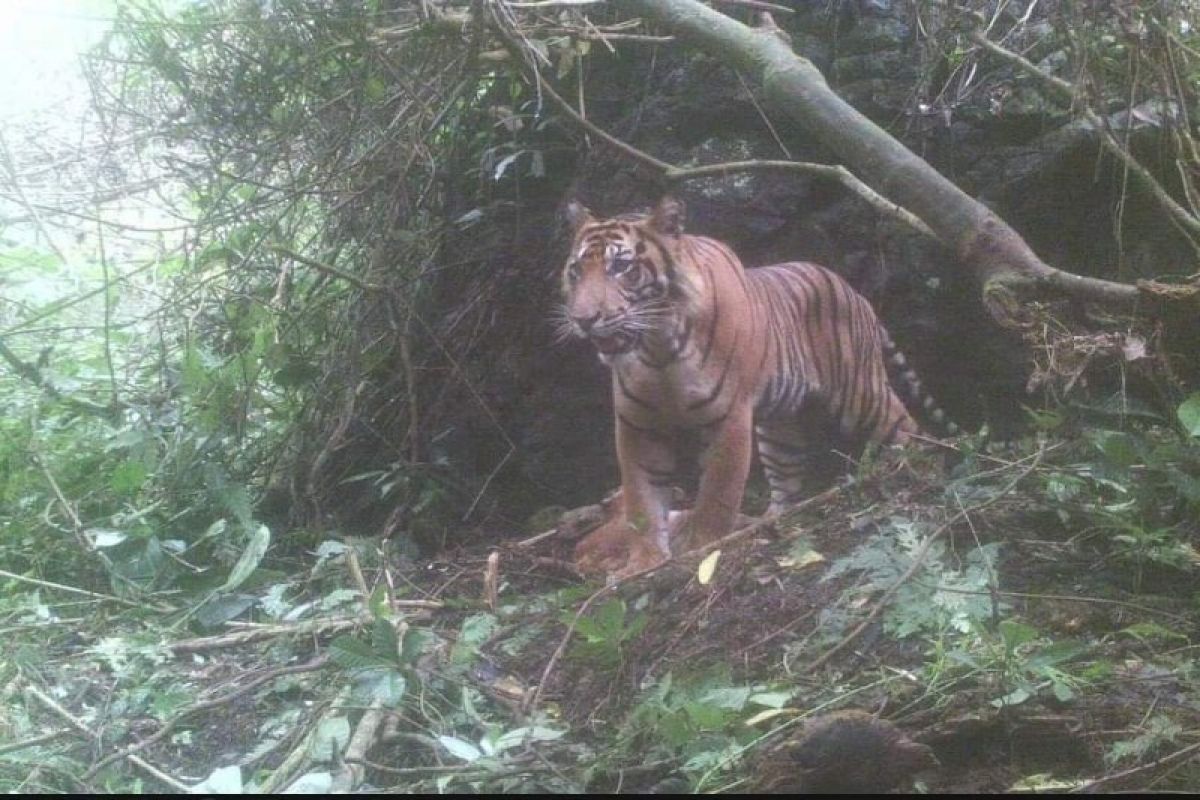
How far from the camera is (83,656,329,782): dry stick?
7.45ft

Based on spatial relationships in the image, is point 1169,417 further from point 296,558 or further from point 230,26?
point 230,26

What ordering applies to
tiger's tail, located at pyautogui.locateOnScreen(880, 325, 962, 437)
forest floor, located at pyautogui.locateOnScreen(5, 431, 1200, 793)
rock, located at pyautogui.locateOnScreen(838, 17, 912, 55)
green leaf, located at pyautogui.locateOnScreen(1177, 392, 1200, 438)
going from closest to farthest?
1. forest floor, located at pyautogui.locateOnScreen(5, 431, 1200, 793)
2. green leaf, located at pyautogui.locateOnScreen(1177, 392, 1200, 438)
3. tiger's tail, located at pyautogui.locateOnScreen(880, 325, 962, 437)
4. rock, located at pyautogui.locateOnScreen(838, 17, 912, 55)

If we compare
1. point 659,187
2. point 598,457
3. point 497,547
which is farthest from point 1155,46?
point 497,547

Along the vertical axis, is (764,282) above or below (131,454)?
above

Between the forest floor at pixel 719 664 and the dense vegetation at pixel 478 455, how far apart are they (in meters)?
0.01

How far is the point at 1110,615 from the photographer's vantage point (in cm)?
244

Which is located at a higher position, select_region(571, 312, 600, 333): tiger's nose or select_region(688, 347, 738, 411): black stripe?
select_region(571, 312, 600, 333): tiger's nose

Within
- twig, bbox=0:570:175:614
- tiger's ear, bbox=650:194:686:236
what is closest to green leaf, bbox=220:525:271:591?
twig, bbox=0:570:175:614

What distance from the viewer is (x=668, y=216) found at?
3.28m

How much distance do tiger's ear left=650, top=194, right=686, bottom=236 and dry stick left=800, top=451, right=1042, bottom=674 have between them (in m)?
1.10

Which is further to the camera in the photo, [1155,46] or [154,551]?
[154,551]

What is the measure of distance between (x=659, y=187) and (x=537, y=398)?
2.49ft

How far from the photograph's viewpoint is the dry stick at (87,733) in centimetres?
212

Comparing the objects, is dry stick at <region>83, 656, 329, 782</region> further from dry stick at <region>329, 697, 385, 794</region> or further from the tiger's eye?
the tiger's eye
